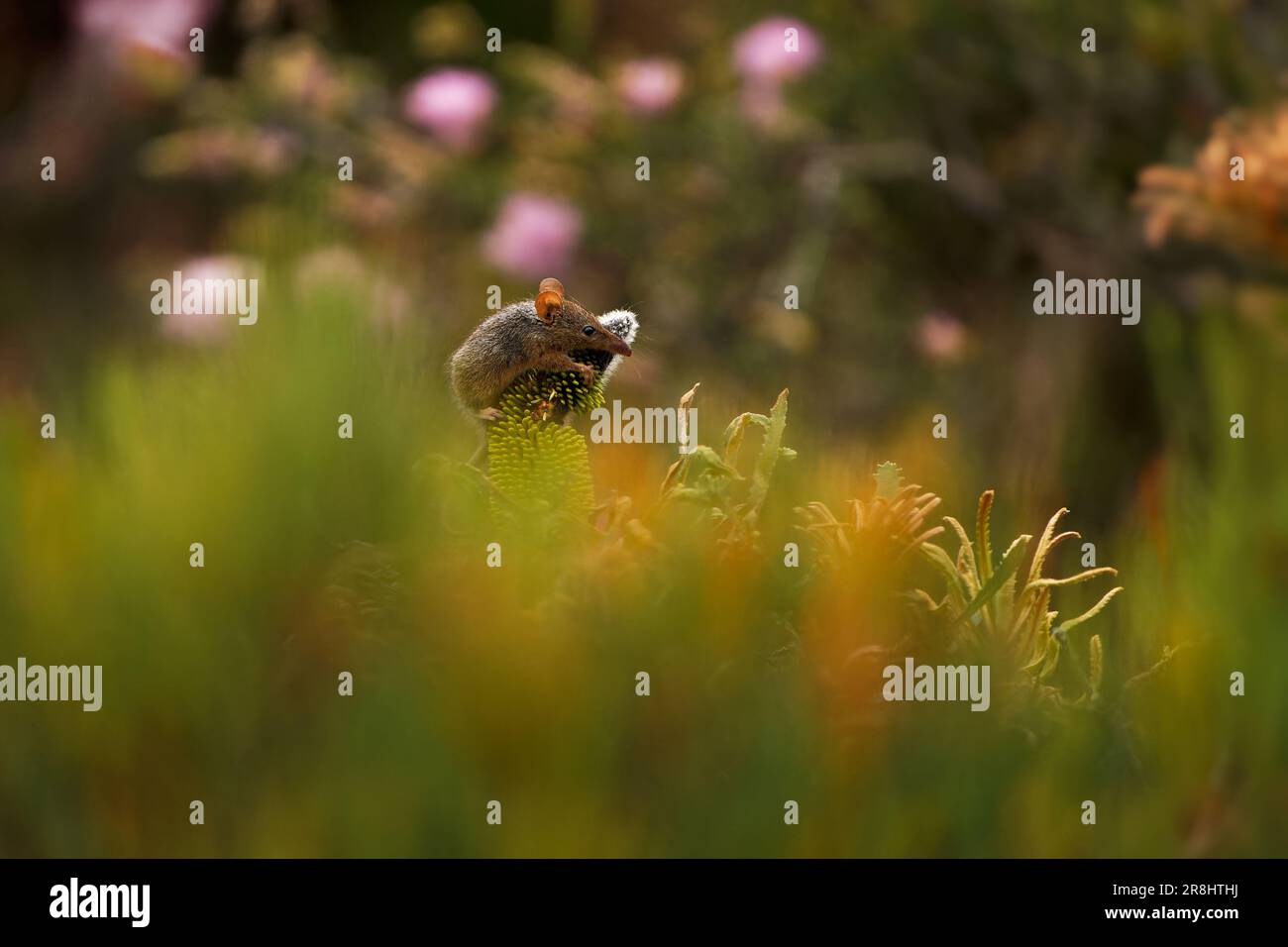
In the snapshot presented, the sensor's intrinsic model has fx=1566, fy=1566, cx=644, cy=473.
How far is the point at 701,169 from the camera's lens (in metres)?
3.97

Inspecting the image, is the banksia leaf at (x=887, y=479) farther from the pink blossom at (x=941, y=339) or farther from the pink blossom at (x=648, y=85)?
the pink blossom at (x=648, y=85)

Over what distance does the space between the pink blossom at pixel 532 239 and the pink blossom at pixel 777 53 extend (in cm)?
55

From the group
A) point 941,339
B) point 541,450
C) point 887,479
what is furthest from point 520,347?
point 941,339

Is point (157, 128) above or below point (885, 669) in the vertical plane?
above

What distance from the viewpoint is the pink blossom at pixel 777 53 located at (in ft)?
11.7

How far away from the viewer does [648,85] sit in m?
3.71

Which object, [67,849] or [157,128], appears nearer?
[67,849]

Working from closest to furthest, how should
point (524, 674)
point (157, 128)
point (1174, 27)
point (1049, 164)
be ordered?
point (524, 674), point (1174, 27), point (1049, 164), point (157, 128)

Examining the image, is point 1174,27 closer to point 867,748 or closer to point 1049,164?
point 1049,164

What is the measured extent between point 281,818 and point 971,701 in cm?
25

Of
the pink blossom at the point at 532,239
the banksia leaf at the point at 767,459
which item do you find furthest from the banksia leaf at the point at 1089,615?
the pink blossom at the point at 532,239

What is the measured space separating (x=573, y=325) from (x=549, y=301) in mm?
26
